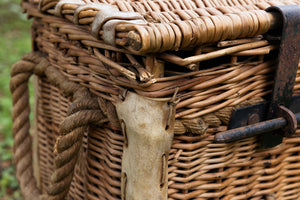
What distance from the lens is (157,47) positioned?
58cm

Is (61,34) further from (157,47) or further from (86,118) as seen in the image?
(157,47)

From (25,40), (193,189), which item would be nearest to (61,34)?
(193,189)

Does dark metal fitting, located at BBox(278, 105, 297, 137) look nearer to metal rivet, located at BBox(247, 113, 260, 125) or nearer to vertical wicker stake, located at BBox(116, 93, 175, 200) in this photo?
metal rivet, located at BBox(247, 113, 260, 125)

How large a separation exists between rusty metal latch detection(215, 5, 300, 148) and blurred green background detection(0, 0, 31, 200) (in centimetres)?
107

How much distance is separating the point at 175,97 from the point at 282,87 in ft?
0.89

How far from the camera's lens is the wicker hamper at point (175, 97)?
0.64 meters

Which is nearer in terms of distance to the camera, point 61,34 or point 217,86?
point 217,86

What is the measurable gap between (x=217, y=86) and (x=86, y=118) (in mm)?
279

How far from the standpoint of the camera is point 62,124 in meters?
0.75

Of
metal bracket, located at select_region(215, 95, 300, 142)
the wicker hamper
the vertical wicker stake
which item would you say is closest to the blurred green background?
the wicker hamper

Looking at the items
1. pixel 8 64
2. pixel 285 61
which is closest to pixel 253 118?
pixel 285 61

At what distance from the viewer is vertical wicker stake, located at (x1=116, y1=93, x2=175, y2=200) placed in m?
0.66

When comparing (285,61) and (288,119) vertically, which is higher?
(285,61)

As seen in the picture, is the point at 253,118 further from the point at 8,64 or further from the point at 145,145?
the point at 8,64
